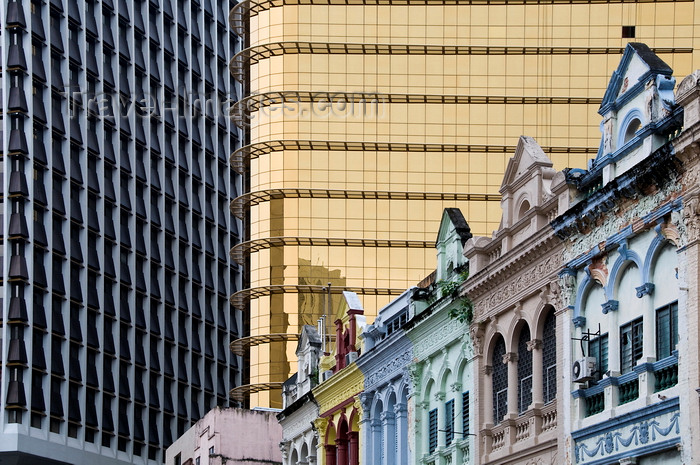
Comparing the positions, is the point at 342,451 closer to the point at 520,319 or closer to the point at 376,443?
the point at 376,443

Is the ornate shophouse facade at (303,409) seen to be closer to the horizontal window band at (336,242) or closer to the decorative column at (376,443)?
the decorative column at (376,443)

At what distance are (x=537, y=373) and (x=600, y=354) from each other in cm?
306

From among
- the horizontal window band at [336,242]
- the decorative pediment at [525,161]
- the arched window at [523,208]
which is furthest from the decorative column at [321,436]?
the horizontal window band at [336,242]

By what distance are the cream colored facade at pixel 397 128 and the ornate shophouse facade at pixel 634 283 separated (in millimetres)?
48569

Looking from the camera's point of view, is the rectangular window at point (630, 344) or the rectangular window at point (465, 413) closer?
the rectangular window at point (630, 344)

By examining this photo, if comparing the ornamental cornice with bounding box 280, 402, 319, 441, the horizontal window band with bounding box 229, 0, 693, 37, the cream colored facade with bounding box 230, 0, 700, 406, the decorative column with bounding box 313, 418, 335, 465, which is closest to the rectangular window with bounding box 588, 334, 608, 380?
the decorative column with bounding box 313, 418, 335, 465

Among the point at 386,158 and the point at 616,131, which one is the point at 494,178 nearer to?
the point at 386,158

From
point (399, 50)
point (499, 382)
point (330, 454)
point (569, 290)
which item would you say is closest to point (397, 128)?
point (399, 50)

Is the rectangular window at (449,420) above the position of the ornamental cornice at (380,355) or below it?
below

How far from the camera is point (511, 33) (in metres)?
81.0

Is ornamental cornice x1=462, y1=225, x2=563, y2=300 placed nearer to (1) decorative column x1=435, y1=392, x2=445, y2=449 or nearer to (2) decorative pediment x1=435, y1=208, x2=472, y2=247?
(2) decorative pediment x1=435, y1=208, x2=472, y2=247

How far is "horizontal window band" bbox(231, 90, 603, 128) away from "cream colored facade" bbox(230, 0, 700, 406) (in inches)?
2.9

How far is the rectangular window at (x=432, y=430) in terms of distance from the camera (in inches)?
1591

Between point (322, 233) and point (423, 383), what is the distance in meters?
40.2
